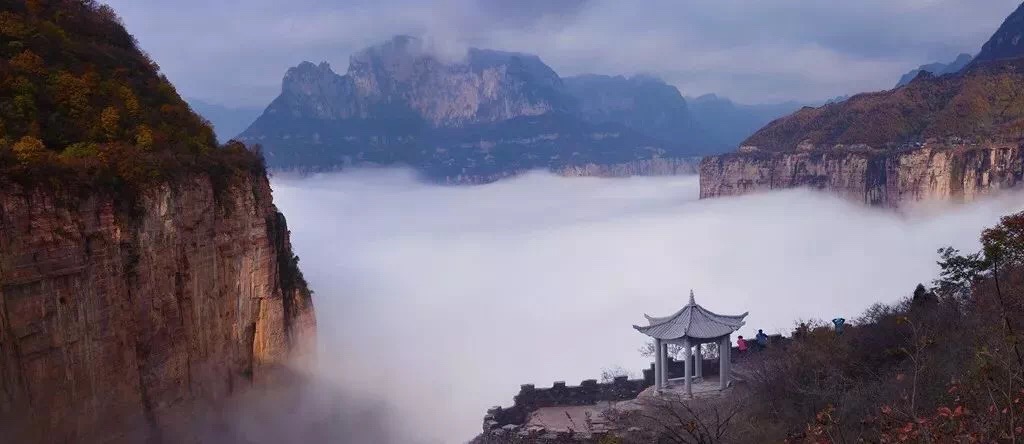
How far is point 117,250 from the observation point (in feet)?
53.5

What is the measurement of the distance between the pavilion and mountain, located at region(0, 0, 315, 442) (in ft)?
34.9

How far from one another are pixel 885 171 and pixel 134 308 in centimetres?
7614

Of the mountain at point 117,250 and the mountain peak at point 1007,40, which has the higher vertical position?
the mountain peak at point 1007,40

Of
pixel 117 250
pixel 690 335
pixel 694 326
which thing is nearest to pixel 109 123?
pixel 117 250

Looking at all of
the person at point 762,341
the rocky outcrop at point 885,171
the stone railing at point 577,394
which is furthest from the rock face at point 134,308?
the rocky outcrop at point 885,171

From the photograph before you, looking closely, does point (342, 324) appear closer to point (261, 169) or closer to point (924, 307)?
point (261, 169)

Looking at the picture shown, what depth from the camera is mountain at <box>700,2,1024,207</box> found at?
68.9 m

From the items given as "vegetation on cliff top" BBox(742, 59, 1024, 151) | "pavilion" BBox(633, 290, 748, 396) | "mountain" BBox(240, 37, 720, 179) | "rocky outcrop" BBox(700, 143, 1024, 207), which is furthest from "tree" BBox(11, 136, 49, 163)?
"mountain" BBox(240, 37, 720, 179)

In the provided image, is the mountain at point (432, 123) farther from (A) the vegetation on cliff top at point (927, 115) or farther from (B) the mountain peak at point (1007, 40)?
(A) the vegetation on cliff top at point (927, 115)

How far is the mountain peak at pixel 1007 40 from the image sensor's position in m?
107

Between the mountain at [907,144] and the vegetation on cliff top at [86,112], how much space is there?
64.4 metres

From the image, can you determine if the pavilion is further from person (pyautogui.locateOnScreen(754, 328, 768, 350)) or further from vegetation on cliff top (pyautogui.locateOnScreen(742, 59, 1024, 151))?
vegetation on cliff top (pyautogui.locateOnScreen(742, 59, 1024, 151))

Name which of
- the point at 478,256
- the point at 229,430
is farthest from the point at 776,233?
the point at 229,430

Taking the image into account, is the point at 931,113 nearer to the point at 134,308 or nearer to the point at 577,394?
the point at 577,394
